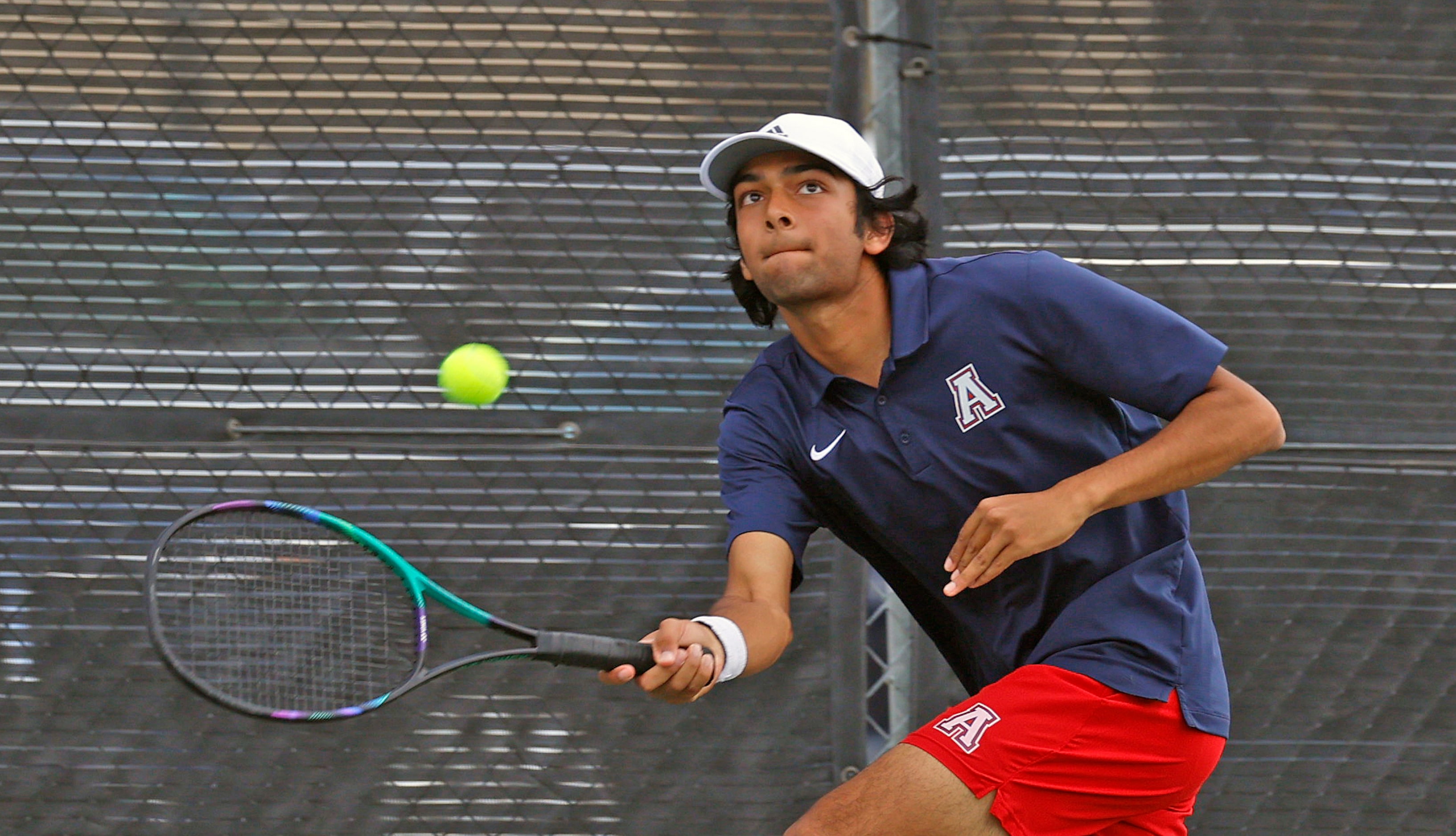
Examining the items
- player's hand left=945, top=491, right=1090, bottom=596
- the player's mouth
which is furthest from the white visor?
player's hand left=945, top=491, right=1090, bottom=596

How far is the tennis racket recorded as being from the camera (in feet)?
6.70

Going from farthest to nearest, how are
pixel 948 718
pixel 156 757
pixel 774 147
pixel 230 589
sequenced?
pixel 156 757 < pixel 230 589 < pixel 774 147 < pixel 948 718

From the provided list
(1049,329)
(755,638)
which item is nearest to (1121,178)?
(1049,329)

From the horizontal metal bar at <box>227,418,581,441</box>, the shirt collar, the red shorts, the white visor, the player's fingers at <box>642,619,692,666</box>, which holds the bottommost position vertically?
the red shorts

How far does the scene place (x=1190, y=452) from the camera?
173 centimetres

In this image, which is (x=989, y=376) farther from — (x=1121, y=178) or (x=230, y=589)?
(x=230, y=589)

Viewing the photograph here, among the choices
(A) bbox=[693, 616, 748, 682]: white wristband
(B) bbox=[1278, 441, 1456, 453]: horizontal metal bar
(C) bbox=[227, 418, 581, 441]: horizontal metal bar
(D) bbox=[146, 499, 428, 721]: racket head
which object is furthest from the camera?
(B) bbox=[1278, 441, 1456, 453]: horizontal metal bar

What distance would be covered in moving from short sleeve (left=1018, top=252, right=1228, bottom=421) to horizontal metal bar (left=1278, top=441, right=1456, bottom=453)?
52.5 inches

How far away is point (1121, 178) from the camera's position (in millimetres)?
3004

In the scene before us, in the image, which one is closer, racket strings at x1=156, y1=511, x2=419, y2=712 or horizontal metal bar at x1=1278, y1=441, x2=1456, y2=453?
racket strings at x1=156, y1=511, x2=419, y2=712

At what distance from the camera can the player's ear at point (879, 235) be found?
2049mm

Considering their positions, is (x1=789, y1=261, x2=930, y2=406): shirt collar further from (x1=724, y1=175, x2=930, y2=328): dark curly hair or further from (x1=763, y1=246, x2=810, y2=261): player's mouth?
(x1=763, y1=246, x2=810, y2=261): player's mouth

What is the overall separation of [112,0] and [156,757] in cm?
172

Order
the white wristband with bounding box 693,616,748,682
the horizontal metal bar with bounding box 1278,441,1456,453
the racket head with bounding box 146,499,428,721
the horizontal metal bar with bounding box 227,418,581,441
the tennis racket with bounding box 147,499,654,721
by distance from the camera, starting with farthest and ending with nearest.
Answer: the horizontal metal bar with bounding box 1278,441,1456,453 → the horizontal metal bar with bounding box 227,418,581,441 → the racket head with bounding box 146,499,428,721 → the tennis racket with bounding box 147,499,654,721 → the white wristband with bounding box 693,616,748,682
